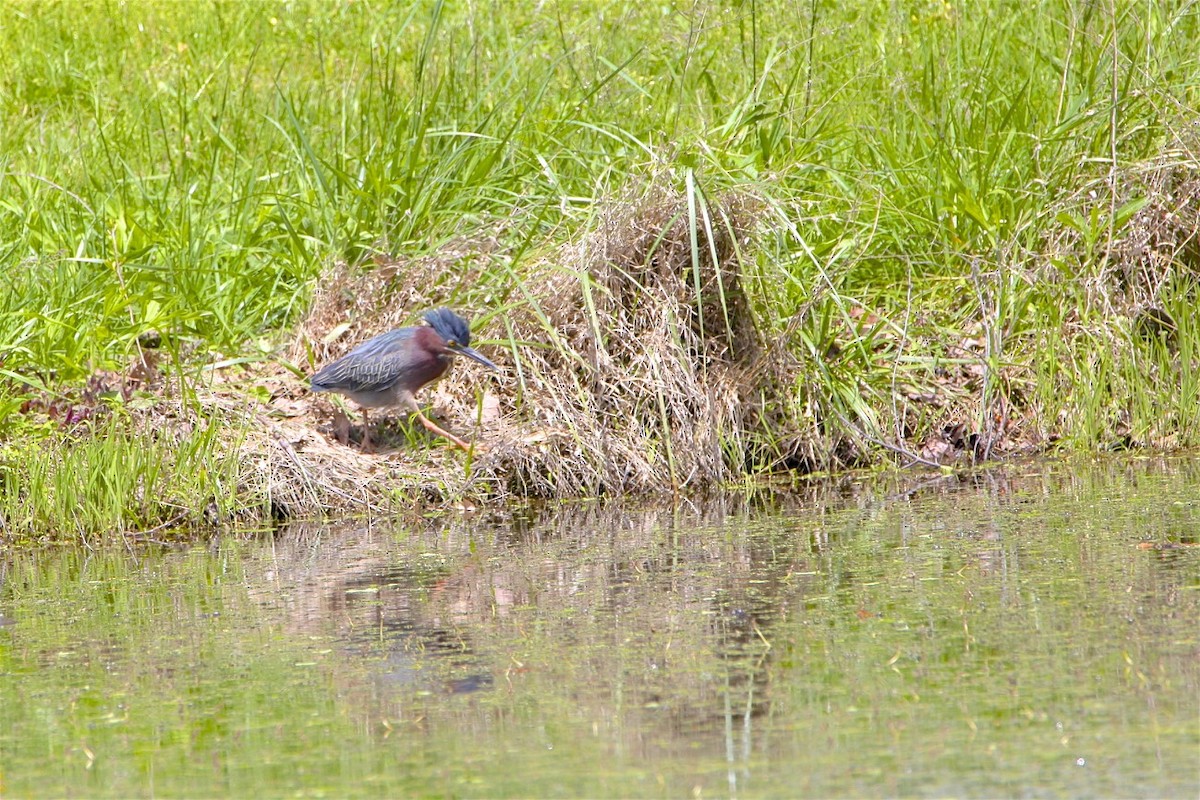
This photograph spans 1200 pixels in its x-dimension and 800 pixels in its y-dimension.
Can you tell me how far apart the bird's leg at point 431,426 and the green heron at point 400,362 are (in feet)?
0.04

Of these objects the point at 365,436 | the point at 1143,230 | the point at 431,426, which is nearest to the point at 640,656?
the point at 431,426

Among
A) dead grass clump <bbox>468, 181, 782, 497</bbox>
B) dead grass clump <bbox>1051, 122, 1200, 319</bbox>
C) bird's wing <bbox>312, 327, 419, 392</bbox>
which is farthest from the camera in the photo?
dead grass clump <bbox>1051, 122, 1200, 319</bbox>

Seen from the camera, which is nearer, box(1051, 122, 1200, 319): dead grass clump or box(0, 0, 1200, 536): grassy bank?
box(0, 0, 1200, 536): grassy bank

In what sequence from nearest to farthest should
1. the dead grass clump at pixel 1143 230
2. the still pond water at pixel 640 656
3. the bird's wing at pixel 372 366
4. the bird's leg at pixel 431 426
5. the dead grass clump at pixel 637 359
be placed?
the still pond water at pixel 640 656, the bird's wing at pixel 372 366, the dead grass clump at pixel 637 359, the bird's leg at pixel 431 426, the dead grass clump at pixel 1143 230

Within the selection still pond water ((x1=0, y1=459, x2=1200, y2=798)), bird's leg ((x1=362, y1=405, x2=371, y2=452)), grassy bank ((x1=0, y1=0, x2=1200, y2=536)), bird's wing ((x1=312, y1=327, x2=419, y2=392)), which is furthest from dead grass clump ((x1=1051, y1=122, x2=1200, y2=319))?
bird's leg ((x1=362, y1=405, x2=371, y2=452))

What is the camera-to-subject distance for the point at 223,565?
552cm

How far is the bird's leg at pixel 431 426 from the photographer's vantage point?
21.7 feet

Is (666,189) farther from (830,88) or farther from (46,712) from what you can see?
(46,712)

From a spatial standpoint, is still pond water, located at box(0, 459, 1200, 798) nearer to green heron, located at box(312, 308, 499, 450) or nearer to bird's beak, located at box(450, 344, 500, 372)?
green heron, located at box(312, 308, 499, 450)

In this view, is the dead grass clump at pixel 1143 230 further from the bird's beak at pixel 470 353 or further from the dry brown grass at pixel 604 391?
the bird's beak at pixel 470 353

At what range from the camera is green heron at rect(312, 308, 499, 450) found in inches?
252

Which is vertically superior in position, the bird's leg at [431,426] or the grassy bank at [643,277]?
the grassy bank at [643,277]

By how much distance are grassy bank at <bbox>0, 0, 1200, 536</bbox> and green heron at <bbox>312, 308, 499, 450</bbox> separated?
26 centimetres

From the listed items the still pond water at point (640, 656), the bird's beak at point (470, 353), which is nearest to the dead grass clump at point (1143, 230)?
the still pond water at point (640, 656)
